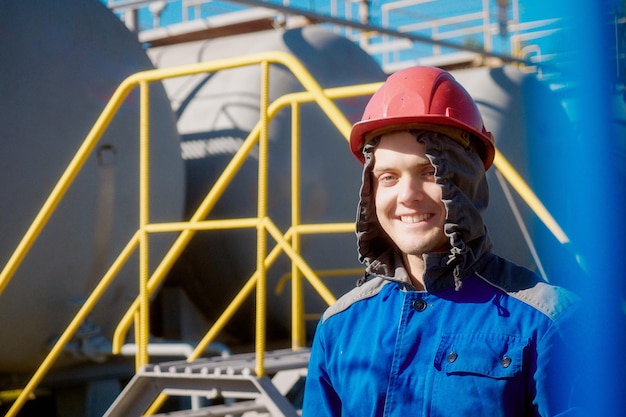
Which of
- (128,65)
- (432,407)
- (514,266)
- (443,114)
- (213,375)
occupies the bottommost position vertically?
(213,375)

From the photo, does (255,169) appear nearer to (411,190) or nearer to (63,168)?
(63,168)

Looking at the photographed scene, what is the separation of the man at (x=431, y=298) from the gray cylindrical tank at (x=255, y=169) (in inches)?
145

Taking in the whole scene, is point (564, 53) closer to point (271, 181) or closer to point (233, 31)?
point (271, 181)

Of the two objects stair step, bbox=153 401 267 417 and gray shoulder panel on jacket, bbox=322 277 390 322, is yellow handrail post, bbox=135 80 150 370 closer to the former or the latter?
stair step, bbox=153 401 267 417

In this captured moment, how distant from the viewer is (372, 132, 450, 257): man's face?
1.72 meters

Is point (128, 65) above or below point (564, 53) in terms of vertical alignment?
above

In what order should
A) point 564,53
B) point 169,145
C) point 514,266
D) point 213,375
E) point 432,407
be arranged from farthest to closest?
point 169,145
point 213,375
point 514,266
point 432,407
point 564,53

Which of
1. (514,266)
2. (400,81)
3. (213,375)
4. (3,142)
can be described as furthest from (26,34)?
(514,266)

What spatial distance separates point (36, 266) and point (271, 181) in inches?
59.6

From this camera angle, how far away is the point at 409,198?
1.73 metres

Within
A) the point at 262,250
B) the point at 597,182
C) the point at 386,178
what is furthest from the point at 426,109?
the point at 262,250

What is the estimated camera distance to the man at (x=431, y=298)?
5.17 ft

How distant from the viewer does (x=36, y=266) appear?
466 centimetres

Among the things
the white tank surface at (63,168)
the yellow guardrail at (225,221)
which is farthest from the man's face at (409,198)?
the white tank surface at (63,168)
